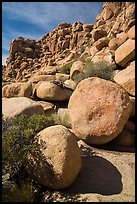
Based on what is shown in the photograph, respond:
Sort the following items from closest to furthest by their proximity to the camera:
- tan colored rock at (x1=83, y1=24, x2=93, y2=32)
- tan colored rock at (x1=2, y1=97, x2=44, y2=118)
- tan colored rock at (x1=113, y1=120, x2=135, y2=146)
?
tan colored rock at (x1=113, y1=120, x2=135, y2=146) → tan colored rock at (x1=2, y1=97, x2=44, y2=118) → tan colored rock at (x1=83, y1=24, x2=93, y2=32)

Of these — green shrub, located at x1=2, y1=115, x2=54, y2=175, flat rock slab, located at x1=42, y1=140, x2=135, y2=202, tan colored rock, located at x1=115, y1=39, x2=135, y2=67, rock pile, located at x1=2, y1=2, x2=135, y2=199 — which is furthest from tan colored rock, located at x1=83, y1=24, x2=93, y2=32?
green shrub, located at x1=2, y1=115, x2=54, y2=175

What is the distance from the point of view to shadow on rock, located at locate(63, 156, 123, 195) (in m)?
4.61

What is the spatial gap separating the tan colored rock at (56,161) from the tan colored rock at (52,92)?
20.2 ft

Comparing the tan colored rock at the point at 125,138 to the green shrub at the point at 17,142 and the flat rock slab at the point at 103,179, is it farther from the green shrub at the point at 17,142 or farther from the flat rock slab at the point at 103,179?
the green shrub at the point at 17,142

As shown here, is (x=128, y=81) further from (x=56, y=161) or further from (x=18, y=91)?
(x=18, y=91)

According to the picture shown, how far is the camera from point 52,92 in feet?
36.2

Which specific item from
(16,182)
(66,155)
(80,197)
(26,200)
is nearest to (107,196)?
(80,197)

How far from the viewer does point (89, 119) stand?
20.1 feet

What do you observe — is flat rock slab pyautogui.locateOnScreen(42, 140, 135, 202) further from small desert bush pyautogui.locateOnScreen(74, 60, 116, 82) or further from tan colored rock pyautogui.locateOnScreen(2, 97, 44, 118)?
small desert bush pyautogui.locateOnScreen(74, 60, 116, 82)

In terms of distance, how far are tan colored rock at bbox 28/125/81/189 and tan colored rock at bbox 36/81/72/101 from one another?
20.2 ft

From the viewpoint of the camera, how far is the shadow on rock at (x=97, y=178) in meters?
4.61

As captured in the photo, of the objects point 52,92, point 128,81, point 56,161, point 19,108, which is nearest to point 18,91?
point 52,92

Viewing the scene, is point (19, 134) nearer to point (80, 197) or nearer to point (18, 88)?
point (80, 197)

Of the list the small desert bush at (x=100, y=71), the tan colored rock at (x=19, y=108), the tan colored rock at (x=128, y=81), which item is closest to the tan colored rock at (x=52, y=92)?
the small desert bush at (x=100, y=71)
